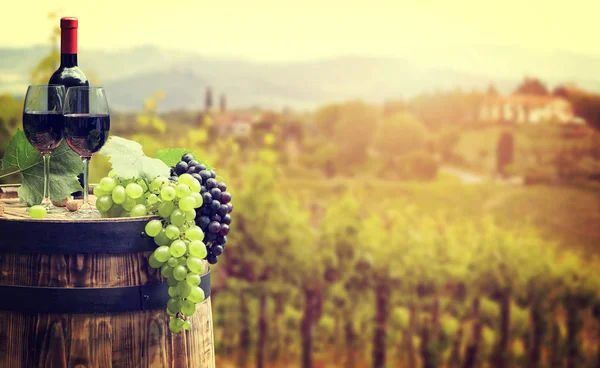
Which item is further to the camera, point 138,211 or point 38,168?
point 38,168

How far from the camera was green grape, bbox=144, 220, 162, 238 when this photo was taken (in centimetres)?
191

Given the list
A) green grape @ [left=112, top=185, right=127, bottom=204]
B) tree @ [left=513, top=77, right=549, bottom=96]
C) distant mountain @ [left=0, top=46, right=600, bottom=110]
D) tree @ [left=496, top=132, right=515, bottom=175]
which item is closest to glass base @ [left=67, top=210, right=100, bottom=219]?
green grape @ [left=112, top=185, right=127, bottom=204]

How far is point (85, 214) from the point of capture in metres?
2.11

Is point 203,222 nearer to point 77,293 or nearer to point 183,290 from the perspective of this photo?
point 183,290

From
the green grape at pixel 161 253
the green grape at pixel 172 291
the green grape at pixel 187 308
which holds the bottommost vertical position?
the green grape at pixel 187 308

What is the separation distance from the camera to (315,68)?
599cm

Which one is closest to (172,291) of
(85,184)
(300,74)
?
(85,184)

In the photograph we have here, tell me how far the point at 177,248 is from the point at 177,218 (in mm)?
79

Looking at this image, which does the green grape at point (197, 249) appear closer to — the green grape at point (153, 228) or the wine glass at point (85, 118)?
the green grape at point (153, 228)

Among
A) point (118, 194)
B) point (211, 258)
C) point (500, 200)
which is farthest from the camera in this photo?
point (500, 200)

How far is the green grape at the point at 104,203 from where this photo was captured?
2008mm

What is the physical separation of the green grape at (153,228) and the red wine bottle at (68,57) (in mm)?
593

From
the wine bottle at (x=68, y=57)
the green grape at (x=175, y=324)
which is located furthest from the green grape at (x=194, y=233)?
the wine bottle at (x=68, y=57)

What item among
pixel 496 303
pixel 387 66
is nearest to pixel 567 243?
pixel 496 303
